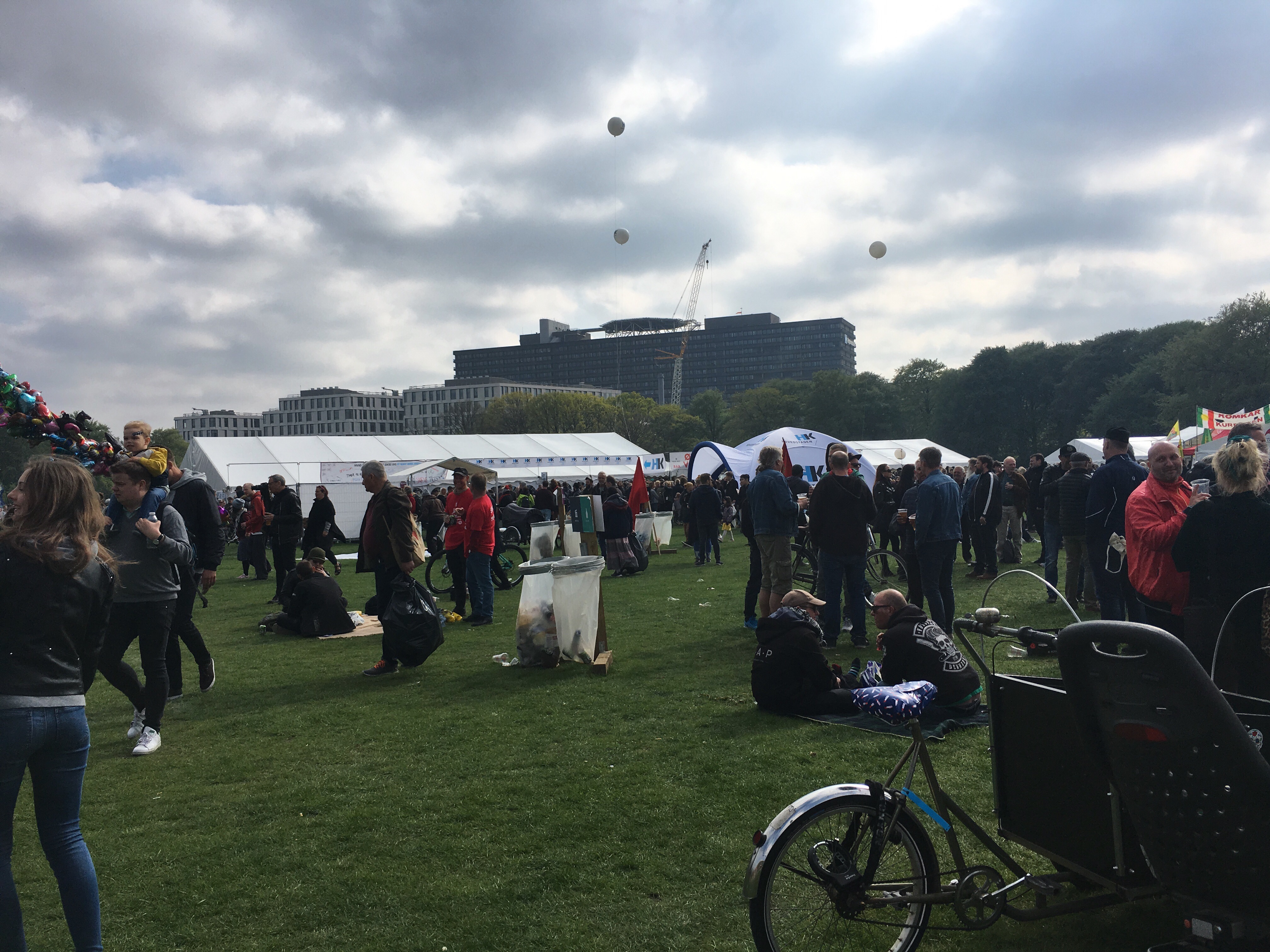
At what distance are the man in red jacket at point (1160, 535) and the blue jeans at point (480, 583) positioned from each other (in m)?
7.48

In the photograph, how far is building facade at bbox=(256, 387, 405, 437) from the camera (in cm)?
16800

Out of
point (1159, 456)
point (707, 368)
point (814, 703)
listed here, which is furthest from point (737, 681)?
point (707, 368)

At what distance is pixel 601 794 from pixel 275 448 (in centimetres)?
3113

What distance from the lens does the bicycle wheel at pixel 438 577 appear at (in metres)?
14.2

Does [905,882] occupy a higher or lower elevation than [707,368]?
lower

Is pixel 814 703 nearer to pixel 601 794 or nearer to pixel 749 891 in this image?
pixel 601 794

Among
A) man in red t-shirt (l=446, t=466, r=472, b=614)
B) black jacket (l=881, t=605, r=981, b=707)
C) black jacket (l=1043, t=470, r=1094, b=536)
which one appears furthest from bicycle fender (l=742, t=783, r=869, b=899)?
man in red t-shirt (l=446, t=466, r=472, b=614)

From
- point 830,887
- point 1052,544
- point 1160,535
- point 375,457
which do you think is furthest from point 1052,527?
point 375,457

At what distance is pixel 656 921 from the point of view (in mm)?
3373

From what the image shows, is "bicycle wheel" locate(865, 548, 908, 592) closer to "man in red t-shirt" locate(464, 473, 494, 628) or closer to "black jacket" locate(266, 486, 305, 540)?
"man in red t-shirt" locate(464, 473, 494, 628)

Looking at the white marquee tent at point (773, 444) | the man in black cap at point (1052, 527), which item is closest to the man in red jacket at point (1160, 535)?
the man in black cap at point (1052, 527)

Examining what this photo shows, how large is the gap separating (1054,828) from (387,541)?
6.28 metres

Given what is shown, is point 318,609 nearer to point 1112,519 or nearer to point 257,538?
point 257,538

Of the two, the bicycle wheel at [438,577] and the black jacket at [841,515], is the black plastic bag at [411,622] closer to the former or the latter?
the black jacket at [841,515]
